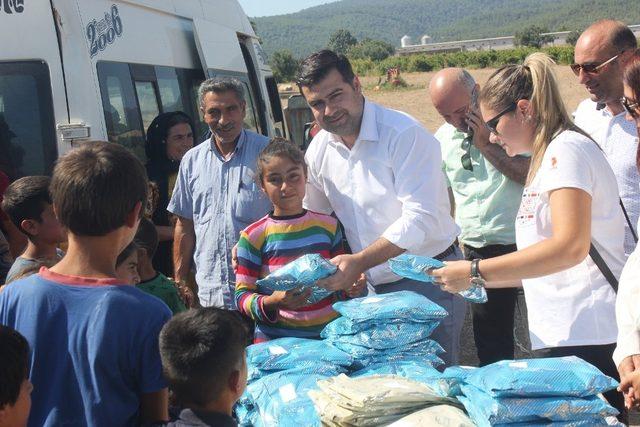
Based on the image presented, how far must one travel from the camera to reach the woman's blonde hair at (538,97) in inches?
104

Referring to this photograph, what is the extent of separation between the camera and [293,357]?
8.79 feet

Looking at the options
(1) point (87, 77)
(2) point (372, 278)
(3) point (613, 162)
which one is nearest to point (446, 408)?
(2) point (372, 278)

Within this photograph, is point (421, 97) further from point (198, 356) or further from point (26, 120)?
point (198, 356)

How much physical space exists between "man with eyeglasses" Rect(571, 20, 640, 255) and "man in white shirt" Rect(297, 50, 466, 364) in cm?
96

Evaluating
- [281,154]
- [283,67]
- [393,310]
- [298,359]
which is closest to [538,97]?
[393,310]

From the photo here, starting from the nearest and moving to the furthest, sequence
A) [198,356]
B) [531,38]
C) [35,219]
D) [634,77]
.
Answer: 1. [198,356]
2. [634,77]
3. [35,219]
4. [531,38]

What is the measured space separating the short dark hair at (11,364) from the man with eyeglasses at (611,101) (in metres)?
2.91

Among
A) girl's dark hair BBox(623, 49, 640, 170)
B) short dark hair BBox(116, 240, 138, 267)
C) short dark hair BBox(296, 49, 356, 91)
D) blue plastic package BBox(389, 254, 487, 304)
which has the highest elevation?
short dark hair BBox(296, 49, 356, 91)

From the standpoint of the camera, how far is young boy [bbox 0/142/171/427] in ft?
6.31

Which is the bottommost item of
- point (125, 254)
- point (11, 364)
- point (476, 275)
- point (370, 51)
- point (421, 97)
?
point (476, 275)

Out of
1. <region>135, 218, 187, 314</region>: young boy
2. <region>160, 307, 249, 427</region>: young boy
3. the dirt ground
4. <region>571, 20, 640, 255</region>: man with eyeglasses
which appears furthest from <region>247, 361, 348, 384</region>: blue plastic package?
the dirt ground

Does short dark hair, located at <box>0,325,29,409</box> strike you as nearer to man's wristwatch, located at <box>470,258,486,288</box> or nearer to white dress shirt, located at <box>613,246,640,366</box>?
man's wristwatch, located at <box>470,258,486,288</box>

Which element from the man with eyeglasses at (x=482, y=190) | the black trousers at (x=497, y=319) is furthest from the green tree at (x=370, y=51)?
the black trousers at (x=497, y=319)

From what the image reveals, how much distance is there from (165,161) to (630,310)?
131 inches
